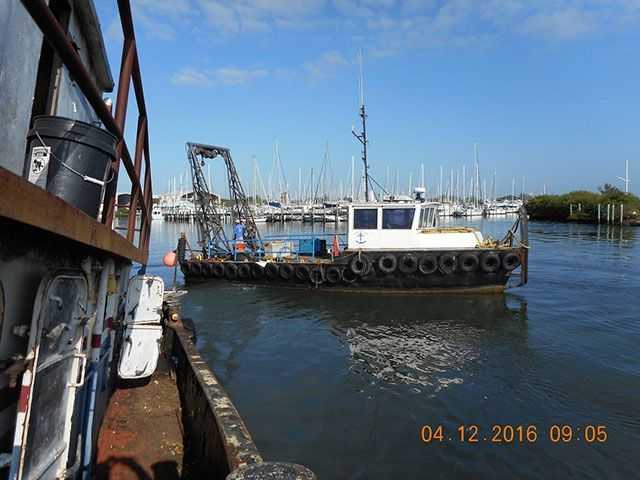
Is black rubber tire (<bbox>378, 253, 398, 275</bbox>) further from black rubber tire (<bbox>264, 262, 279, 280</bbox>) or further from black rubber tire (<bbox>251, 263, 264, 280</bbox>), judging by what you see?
black rubber tire (<bbox>251, 263, 264, 280</bbox>)

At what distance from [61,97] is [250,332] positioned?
8119mm

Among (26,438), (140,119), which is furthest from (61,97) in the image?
(26,438)

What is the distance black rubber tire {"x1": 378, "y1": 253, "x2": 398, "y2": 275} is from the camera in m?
14.0

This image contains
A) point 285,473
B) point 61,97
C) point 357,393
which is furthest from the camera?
point 357,393

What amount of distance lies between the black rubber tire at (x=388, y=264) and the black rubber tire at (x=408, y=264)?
191 millimetres

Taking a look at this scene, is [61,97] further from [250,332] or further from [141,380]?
[250,332]

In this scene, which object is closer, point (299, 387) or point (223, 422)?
point (223, 422)

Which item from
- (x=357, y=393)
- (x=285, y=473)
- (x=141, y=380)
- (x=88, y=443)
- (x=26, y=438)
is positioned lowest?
(x=357, y=393)

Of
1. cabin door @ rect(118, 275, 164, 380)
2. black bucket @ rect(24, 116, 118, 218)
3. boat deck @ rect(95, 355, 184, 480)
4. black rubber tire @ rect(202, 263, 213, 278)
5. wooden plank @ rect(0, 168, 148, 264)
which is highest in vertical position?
black bucket @ rect(24, 116, 118, 218)

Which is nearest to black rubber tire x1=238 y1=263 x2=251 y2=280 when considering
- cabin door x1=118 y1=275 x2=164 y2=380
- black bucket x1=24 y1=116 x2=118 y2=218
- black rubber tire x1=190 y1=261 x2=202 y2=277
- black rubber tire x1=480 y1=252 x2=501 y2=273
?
black rubber tire x1=190 y1=261 x2=202 y2=277

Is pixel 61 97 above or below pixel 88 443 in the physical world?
above

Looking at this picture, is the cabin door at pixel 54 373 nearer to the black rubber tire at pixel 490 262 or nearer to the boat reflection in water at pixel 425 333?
the boat reflection in water at pixel 425 333

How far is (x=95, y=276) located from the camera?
9.96ft

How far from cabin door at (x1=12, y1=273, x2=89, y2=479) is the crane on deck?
16.3 meters
